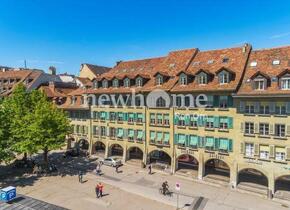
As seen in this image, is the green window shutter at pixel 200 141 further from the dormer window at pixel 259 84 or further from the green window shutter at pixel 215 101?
the dormer window at pixel 259 84

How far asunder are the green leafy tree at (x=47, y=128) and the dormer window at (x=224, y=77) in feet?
84.9

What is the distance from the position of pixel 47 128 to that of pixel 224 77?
27964 millimetres

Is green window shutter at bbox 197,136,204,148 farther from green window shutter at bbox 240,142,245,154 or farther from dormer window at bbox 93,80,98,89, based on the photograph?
dormer window at bbox 93,80,98,89

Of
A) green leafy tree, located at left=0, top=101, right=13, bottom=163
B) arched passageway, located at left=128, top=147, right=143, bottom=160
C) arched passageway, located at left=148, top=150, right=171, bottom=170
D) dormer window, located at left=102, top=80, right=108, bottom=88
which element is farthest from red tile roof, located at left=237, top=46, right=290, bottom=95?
green leafy tree, located at left=0, top=101, right=13, bottom=163

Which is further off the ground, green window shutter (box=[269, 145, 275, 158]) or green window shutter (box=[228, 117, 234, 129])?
green window shutter (box=[228, 117, 234, 129])

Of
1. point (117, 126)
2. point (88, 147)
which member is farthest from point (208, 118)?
point (88, 147)

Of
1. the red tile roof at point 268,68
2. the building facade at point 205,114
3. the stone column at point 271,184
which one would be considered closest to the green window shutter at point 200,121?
the building facade at point 205,114

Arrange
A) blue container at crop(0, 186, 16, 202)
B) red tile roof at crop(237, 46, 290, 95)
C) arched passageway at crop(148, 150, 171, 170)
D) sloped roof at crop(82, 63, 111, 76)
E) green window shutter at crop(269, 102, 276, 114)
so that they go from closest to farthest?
blue container at crop(0, 186, 16, 202)
green window shutter at crop(269, 102, 276, 114)
red tile roof at crop(237, 46, 290, 95)
arched passageway at crop(148, 150, 171, 170)
sloped roof at crop(82, 63, 111, 76)

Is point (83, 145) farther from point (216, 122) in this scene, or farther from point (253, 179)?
point (253, 179)

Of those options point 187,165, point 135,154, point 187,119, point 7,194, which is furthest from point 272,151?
point 7,194

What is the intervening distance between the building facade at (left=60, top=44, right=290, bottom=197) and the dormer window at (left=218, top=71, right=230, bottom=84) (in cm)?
14

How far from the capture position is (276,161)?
35.8 metres

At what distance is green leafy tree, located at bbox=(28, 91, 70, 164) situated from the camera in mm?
42094

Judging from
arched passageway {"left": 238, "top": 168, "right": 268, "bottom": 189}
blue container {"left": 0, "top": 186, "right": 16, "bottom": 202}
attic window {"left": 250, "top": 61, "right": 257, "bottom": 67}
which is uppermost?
attic window {"left": 250, "top": 61, "right": 257, "bottom": 67}
